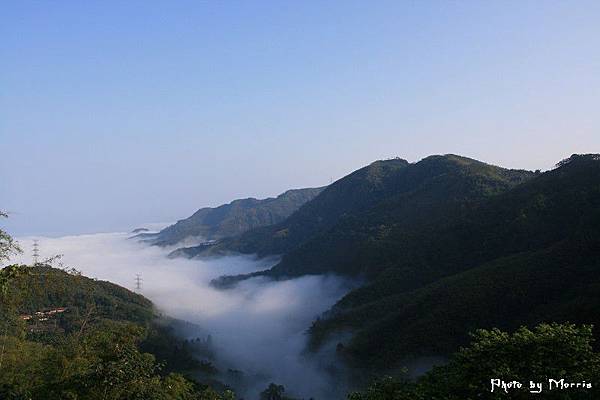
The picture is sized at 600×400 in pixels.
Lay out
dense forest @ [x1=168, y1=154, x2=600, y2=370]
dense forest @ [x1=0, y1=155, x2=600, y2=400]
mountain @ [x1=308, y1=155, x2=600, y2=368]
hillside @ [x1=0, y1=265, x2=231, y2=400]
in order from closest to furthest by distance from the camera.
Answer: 1. dense forest @ [x1=0, y1=155, x2=600, y2=400]
2. hillside @ [x1=0, y1=265, x2=231, y2=400]
3. mountain @ [x1=308, y1=155, x2=600, y2=368]
4. dense forest @ [x1=168, y1=154, x2=600, y2=370]

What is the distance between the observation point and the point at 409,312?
90938mm

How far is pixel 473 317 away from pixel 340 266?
108161 millimetres

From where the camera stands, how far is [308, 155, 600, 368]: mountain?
246 ft

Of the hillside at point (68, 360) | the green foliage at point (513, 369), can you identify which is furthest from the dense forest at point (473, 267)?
the hillside at point (68, 360)

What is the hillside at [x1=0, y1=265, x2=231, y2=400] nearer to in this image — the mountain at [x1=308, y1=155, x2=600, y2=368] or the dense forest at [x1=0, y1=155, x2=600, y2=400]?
the dense forest at [x1=0, y1=155, x2=600, y2=400]

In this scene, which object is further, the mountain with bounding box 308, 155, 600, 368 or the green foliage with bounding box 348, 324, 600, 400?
the mountain with bounding box 308, 155, 600, 368

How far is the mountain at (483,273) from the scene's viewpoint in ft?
246

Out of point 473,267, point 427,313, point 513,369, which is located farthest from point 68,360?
point 473,267

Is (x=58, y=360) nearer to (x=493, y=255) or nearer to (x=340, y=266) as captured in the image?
(x=493, y=255)

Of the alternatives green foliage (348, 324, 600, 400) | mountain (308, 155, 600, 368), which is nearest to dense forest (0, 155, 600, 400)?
green foliage (348, 324, 600, 400)

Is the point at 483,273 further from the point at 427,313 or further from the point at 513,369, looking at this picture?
the point at 513,369

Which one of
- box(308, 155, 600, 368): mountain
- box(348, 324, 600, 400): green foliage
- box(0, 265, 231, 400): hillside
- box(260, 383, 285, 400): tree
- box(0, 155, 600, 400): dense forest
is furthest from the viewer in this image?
box(260, 383, 285, 400): tree

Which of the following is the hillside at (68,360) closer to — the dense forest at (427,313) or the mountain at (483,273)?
the dense forest at (427,313)

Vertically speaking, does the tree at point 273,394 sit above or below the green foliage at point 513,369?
below
